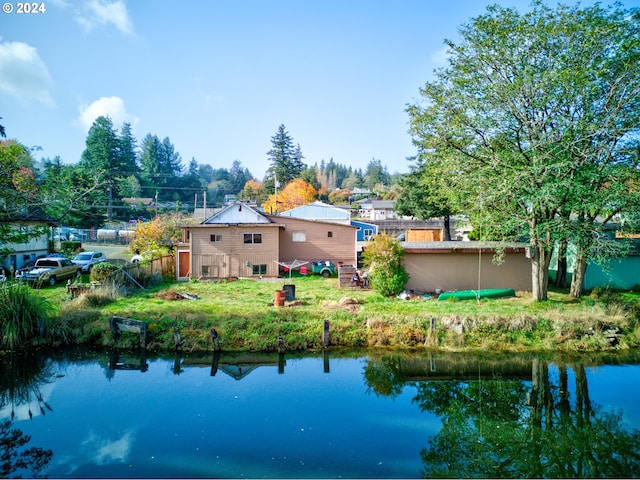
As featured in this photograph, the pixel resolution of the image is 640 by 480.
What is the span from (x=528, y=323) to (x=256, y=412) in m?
11.5

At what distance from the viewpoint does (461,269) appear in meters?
22.5

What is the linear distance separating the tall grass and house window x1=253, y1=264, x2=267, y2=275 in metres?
12.9

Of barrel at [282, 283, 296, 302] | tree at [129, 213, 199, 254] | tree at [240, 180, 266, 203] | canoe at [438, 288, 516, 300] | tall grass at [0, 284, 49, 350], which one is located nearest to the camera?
tall grass at [0, 284, 49, 350]

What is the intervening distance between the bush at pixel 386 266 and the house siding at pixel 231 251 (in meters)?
8.40

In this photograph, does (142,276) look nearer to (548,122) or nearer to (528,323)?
(528,323)

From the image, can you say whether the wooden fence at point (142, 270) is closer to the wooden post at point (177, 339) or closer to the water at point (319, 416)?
the water at point (319, 416)

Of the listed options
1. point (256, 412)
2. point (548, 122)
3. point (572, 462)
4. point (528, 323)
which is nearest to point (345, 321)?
point (256, 412)

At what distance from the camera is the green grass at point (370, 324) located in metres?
15.5

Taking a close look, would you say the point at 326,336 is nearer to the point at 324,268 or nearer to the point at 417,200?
the point at 324,268

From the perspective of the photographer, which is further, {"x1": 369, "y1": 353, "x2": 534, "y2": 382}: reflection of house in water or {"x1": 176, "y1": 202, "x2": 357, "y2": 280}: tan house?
{"x1": 176, "y1": 202, "x2": 357, "y2": 280}: tan house

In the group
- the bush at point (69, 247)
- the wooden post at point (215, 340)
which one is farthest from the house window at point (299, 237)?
the bush at point (69, 247)

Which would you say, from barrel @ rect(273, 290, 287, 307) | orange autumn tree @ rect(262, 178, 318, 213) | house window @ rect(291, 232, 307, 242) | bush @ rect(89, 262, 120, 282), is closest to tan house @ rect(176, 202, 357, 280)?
house window @ rect(291, 232, 307, 242)

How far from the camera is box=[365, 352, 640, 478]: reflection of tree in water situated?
858 cm

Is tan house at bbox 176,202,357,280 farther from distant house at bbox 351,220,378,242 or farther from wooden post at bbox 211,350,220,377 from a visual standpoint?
distant house at bbox 351,220,378,242
